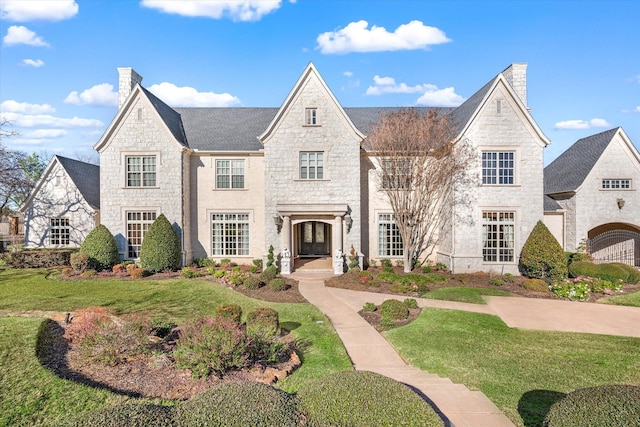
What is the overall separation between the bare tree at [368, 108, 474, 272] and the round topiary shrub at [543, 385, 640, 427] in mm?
14376

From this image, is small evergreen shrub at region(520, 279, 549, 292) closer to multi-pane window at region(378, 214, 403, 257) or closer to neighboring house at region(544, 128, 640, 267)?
neighboring house at region(544, 128, 640, 267)

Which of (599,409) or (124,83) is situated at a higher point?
(124,83)

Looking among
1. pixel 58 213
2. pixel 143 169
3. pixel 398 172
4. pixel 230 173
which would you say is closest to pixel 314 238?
pixel 230 173

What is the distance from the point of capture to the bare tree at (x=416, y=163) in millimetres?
17453

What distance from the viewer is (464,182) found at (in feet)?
60.6

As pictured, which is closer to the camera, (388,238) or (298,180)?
Answer: (298,180)

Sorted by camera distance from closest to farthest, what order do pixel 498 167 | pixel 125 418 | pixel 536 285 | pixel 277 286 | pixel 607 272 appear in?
1. pixel 125 418
2. pixel 277 286
3. pixel 536 285
4. pixel 607 272
5. pixel 498 167

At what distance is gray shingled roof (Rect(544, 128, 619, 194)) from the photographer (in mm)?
19922

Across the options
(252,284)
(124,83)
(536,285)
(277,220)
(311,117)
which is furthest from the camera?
(124,83)

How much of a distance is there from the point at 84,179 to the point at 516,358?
28.6 m

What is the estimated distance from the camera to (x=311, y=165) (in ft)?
63.0

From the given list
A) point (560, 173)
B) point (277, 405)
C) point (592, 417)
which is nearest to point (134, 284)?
point (277, 405)

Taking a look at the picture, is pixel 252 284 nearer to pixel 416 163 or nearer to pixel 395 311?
pixel 395 311

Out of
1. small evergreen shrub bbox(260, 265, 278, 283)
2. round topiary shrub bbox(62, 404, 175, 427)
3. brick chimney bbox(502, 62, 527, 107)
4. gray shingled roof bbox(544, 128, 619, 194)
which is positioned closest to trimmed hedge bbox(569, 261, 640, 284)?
gray shingled roof bbox(544, 128, 619, 194)
